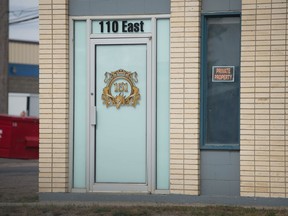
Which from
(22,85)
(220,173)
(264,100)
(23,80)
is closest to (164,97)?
(220,173)

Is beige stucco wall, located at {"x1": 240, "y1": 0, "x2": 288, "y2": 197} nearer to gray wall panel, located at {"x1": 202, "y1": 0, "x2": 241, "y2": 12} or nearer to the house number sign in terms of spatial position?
gray wall panel, located at {"x1": 202, "y1": 0, "x2": 241, "y2": 12}

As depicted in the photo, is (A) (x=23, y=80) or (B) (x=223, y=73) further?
(A) (x=23, y=80)

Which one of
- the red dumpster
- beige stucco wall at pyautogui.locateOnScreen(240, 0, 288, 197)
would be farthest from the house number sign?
the red dumpster

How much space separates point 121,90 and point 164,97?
0.69m

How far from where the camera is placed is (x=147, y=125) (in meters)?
11.1

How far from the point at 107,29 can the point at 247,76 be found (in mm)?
2341

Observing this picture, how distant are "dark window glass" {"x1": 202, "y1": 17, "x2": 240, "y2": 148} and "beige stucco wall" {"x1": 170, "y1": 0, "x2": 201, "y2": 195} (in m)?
0.23

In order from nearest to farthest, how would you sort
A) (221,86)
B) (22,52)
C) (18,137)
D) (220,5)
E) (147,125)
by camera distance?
(220,5) → (221,86) → (147,125) → (18,137) → (22,52)

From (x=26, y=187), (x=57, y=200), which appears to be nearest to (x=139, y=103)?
(x=57, y=200)

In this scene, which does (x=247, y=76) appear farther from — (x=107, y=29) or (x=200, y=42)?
(x=107, y=29)

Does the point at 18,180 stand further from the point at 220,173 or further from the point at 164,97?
the point at 220,173

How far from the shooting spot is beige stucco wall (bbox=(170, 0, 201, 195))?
423 inches

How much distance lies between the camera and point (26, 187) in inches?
550

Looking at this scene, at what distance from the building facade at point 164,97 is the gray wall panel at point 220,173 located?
0.6 inches
